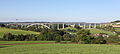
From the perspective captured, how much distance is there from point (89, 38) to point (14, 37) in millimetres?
24771

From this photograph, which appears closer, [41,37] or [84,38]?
[84,38]

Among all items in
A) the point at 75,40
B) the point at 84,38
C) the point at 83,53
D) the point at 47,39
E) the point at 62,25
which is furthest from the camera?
the point at 62,25

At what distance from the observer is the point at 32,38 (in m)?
58.4

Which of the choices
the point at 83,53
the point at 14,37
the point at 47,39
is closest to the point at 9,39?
the point at 14,37

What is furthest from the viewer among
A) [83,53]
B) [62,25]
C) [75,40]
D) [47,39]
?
[62,25]

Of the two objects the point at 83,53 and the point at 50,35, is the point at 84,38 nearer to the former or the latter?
the point at 50,35

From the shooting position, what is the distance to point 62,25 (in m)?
137

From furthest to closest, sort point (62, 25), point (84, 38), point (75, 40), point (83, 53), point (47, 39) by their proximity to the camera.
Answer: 1. point (62, 25)
2. point (47, 39)
3. point (75, 40)
4. point (84, 38)
5. point (83, 53)

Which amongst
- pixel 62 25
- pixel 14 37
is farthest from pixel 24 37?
pixel 62 25

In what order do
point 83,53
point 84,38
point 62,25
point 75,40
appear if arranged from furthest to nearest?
point 62,25, point 75,40, point 84,38, point 83,53

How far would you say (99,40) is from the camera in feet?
149

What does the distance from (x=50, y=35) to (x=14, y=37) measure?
1069 centimetres

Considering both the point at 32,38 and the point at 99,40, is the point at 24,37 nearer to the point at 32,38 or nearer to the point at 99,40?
the point at 32,38

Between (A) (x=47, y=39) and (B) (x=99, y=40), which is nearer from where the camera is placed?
(B) (x=99, y=40)
